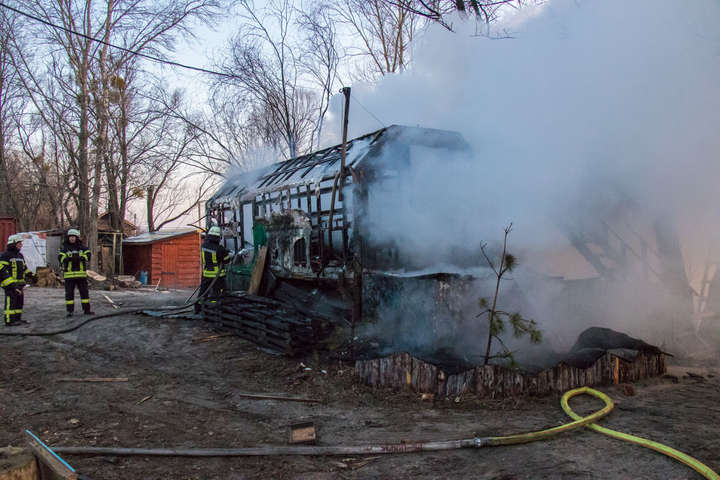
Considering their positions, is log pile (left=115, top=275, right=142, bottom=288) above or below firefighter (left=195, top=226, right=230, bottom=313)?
below

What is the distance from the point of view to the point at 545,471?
3162mm

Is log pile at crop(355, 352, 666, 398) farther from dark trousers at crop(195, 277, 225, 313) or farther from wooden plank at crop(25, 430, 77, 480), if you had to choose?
dark trousers at crop(195, 277, 225, 313)

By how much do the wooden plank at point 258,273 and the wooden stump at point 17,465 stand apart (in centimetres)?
688

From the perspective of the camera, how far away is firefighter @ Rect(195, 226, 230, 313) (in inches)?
365

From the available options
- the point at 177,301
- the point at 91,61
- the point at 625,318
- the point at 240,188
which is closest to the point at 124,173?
the point at 91,61

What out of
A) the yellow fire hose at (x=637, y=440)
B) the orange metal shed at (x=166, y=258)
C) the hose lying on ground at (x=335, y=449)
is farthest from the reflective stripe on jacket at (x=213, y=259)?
the orange metal shed at (x=166, y=258)

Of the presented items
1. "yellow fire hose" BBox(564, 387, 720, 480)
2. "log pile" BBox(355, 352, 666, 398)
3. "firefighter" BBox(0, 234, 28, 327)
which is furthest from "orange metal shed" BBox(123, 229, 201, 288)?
"yellow fire hose" BBox(564, 387, 720, 480)

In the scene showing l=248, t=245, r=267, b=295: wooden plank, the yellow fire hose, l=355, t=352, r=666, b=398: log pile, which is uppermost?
l=248, t=245, r=267, b=295: wooden plank

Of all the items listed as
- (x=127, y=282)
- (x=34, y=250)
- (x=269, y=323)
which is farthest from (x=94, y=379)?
(x=34, y=250)

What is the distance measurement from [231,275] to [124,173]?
16999mm

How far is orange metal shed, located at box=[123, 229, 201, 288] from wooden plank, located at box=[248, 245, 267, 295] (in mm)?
14700

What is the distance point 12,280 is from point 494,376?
868cm

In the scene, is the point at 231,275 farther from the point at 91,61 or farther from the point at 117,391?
the point at 91,61

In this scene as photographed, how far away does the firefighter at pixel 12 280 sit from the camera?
8.67m
